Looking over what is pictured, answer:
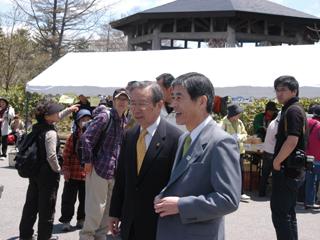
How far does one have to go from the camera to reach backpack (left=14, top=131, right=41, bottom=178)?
546 cm

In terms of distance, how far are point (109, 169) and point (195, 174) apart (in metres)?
2.91

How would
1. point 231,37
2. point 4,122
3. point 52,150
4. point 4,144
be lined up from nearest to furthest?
point 52,150
point 4,122
point 4,144
point 231,37

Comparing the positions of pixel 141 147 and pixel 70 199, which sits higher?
pixel 141 147

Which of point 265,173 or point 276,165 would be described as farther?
point 265,173

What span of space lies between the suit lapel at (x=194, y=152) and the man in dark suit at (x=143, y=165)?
2.40 ft

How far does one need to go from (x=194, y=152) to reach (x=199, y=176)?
14 cm

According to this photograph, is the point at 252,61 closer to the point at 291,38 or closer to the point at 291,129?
the point at 291,129

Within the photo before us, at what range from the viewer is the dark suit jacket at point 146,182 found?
345cm

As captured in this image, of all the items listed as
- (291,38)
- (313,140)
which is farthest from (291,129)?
(291,38)

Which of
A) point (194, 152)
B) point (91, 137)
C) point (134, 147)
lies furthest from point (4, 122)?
point (194, 152)

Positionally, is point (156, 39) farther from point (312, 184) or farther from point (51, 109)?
point (51, 109)

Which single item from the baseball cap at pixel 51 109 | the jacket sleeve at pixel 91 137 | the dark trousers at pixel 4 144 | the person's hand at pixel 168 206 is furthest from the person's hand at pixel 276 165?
the dark trousers at pixel 4 144

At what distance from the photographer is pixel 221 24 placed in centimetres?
3103

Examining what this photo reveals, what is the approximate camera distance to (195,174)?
8.72ft
